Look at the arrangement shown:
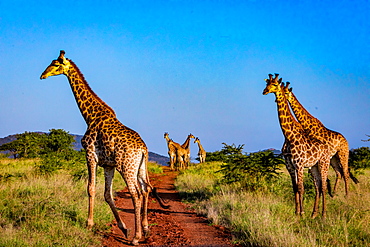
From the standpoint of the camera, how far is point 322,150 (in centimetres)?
976

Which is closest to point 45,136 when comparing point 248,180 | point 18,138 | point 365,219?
point 18,138

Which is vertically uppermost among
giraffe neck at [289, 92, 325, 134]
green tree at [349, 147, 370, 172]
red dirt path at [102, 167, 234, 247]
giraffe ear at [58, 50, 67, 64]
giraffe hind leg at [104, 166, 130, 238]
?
giraffe ear at [58, 50, 67, 64]

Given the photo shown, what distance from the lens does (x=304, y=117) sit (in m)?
12.2

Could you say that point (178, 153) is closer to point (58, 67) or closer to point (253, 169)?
point (253, 169)

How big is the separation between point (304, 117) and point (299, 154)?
3.00m

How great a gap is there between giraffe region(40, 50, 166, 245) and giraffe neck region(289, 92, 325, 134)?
567cm

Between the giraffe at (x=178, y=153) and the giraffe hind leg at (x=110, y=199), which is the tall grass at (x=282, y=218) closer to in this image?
the giraffe hind leg at (x=110, y=199)

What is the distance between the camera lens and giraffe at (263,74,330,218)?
9.45m

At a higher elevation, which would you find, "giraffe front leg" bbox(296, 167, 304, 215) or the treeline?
the treeline

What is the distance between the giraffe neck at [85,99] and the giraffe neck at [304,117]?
582cm

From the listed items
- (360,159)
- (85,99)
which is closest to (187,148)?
(360,159)

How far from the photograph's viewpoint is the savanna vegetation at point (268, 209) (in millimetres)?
7055

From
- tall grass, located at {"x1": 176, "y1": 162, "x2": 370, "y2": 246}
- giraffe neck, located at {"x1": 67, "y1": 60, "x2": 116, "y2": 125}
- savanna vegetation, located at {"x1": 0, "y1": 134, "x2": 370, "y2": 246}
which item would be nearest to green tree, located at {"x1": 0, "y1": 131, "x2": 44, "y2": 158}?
savanna vegetation, located at {"x1": 0, "y1": 134, "x2": 370, "y2": 246}

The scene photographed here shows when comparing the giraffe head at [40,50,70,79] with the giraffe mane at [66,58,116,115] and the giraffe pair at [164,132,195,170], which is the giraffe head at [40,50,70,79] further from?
the giraffe pair at [164,132,195,170]
